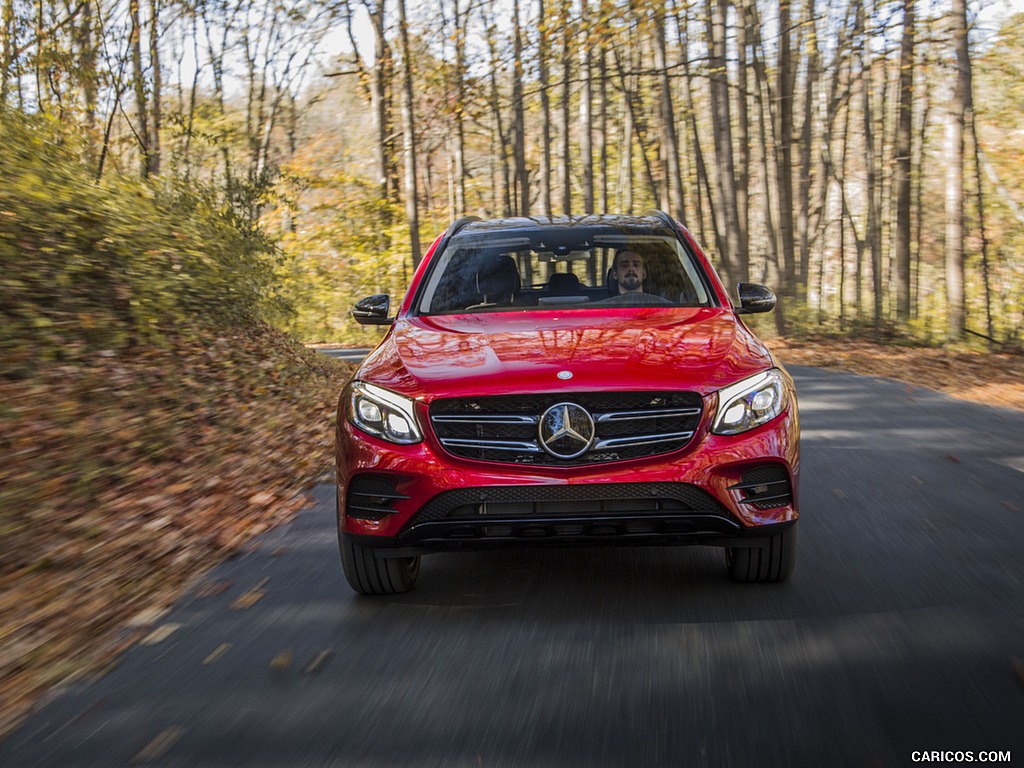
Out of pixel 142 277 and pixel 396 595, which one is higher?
pixel 142 277

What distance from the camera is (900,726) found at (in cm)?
300

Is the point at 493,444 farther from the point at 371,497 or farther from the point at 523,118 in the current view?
the point at 523,118

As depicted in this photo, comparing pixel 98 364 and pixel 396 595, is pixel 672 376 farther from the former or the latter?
pixel 98 364

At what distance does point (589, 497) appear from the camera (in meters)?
4.04

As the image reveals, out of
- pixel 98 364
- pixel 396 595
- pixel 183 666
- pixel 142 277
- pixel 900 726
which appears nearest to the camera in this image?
pixel 900 726

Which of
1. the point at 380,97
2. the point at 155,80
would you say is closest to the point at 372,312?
the point at 155,80

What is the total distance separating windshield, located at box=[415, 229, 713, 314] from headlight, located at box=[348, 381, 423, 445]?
1.24 m

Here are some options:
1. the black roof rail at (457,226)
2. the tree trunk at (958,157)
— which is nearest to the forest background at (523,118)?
the tree trunk at (958,157)

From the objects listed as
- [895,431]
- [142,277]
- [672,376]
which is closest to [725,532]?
[672,376]

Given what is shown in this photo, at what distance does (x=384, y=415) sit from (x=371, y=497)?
13.3 inches

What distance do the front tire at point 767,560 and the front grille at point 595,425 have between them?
652mm

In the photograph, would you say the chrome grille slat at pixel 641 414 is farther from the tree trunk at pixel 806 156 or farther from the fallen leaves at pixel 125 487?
the tree trunk at pixel 806 156

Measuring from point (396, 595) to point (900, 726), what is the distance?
230cm

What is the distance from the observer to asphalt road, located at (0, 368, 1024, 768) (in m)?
3.00
